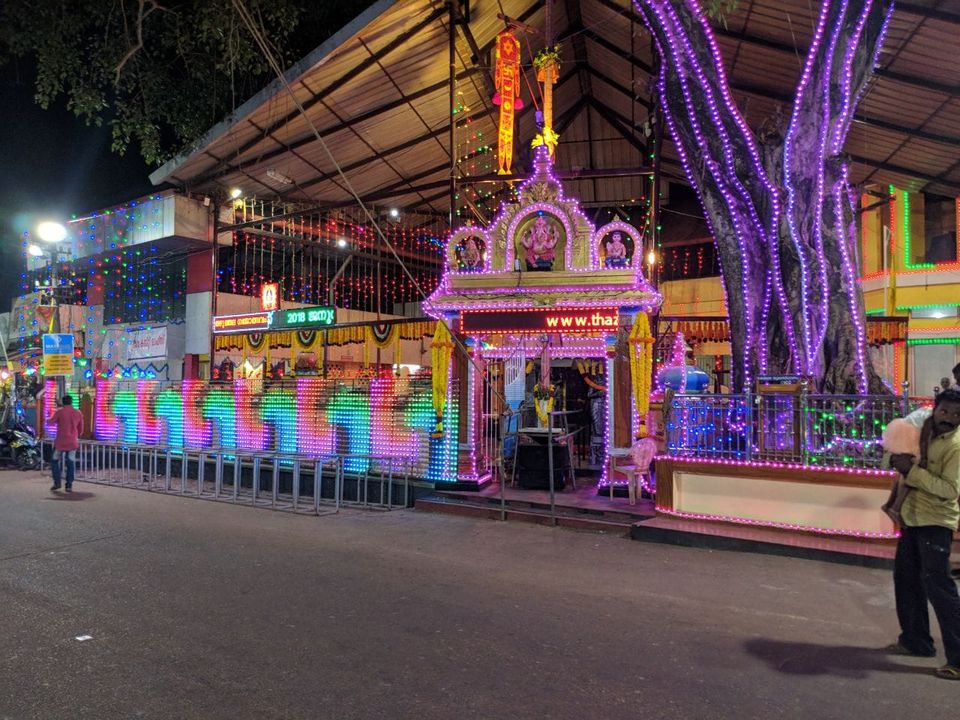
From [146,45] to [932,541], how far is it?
51.1 feet

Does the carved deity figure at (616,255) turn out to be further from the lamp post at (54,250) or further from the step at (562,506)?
the lamp post at (54,250)

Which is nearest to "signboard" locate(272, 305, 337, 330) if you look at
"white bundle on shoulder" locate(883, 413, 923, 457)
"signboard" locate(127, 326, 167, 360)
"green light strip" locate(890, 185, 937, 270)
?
"signboard" locate(127, 326, 167, 360)

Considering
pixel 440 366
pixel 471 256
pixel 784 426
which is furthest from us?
pixel 471 256

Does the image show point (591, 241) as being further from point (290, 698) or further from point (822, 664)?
point (290, 698)

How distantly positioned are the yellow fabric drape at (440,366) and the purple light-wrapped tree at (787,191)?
5.02 metres

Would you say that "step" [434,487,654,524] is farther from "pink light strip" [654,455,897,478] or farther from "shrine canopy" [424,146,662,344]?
"shrine canopy" [424,146,662,344]

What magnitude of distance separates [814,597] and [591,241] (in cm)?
674

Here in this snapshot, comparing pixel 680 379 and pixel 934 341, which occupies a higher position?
pixel 934 341

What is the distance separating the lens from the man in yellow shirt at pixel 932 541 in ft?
14.2

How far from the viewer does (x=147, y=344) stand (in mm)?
23000

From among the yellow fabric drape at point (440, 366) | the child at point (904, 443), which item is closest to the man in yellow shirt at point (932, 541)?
the child at point (904, 443)

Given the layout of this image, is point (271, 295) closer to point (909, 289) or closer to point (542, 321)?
point (542, 321)

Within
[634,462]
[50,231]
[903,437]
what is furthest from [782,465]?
[50,231]

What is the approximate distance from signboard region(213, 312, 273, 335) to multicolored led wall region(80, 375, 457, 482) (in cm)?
373
